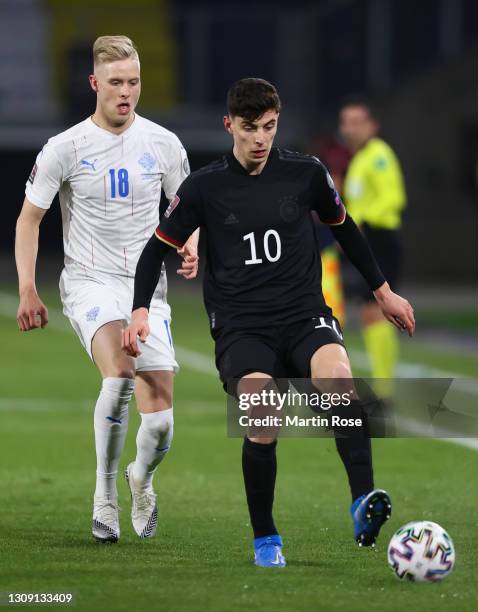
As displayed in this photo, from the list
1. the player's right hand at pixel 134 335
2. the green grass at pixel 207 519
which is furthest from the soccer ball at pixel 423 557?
the player's right hand at pixel 134 335

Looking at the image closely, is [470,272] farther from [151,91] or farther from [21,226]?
[21,226]

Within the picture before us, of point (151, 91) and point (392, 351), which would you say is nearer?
point (392, 351)

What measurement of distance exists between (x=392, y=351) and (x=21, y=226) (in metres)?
6.63

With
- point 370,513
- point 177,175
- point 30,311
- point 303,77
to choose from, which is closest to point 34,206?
point 30,311

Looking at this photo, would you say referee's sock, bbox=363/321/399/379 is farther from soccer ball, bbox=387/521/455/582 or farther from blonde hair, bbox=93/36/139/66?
soccer ball, bbox=387/521/455/582

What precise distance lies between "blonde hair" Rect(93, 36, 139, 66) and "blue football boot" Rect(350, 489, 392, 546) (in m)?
2.39

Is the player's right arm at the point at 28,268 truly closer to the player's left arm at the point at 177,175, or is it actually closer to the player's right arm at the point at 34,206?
the player's right arm at the point at 34,206

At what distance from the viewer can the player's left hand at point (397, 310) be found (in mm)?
6891

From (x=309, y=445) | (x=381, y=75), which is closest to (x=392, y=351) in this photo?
(x=309, y=445)

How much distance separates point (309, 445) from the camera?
1128cm

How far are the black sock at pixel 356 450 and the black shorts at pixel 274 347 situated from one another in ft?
0.85

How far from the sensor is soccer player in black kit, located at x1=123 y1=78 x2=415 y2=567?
652cm

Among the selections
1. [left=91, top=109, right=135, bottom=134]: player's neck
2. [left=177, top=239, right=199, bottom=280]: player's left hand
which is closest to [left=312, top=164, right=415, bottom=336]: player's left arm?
[left=177, top=239, right=199, bottom=280]: player's left hand

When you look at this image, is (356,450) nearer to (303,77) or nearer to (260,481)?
(260,481)
